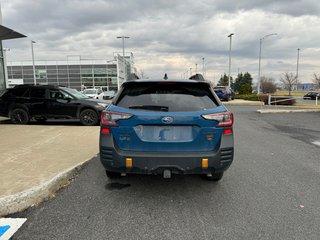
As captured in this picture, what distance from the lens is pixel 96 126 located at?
10227mm

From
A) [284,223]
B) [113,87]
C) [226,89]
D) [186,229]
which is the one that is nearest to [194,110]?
[186,229]

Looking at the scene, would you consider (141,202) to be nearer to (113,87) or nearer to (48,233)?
(48,233)

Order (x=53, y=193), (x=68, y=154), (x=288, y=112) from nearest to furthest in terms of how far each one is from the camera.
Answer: (x=53, y=193)
(x=68, y=154)
(x=288, y=112)

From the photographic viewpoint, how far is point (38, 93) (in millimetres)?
10594

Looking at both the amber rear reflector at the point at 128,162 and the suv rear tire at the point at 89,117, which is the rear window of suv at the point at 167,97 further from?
the suv rear tire at the point at 89,117

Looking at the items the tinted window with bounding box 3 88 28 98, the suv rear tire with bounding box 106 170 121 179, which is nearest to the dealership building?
the tinted window with bounding box 3 88 28 98

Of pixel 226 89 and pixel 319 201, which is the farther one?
pixel 226 89

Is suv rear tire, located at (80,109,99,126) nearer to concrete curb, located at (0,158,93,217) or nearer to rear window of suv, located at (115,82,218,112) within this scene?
concrete curb, located at (0,158,93,217)

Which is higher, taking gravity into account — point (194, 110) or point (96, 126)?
point (194, 110)

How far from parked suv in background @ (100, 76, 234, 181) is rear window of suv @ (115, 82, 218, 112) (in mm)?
14

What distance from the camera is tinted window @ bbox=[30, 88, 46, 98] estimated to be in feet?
34.6

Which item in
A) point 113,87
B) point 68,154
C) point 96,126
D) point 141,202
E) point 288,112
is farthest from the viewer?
point 113,87

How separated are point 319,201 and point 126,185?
9.62 feet

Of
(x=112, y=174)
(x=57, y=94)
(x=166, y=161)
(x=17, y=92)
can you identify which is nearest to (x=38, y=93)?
(x=57, y=94)
